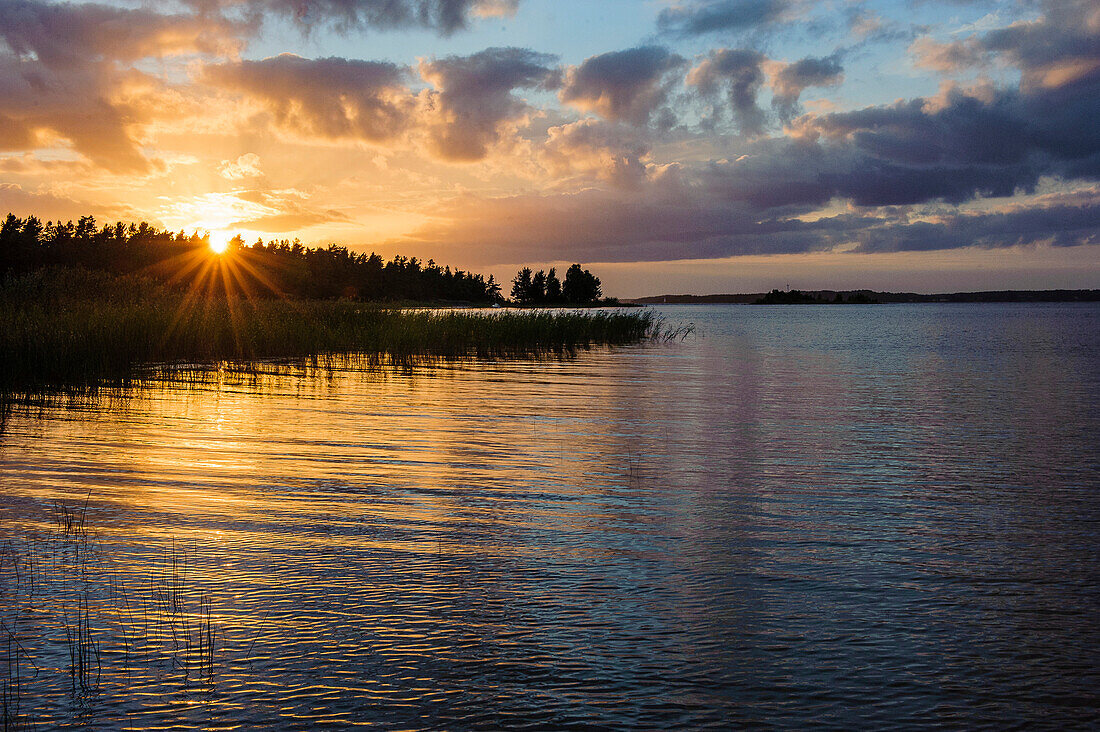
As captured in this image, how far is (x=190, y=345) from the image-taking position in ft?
77.2

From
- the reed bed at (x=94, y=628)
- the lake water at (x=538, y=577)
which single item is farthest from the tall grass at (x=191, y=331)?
the reed bed at (x=94, y=628)

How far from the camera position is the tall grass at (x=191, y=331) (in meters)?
18.6

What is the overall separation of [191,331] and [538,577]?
67.8 feet

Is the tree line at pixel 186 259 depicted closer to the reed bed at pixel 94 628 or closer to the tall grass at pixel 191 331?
the tall grass at pixel 191 331

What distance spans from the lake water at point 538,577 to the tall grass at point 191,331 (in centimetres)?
595

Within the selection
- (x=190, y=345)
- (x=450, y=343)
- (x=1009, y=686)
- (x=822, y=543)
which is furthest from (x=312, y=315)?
(x=1009, y=686)

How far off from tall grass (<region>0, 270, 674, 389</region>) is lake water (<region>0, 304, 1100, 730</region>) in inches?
234

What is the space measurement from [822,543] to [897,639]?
6.75ft

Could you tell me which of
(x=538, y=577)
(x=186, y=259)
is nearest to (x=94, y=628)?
(x=538, y=577)

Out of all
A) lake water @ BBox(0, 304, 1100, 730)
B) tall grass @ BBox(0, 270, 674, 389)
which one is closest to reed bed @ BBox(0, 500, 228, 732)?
lake water @ BBox(0, 304, 1100, 730)

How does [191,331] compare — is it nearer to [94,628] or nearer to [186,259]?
[94,628]

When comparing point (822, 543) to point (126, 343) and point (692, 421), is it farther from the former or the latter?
point (126, 343)

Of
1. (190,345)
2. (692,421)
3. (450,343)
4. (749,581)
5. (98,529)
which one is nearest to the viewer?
(749,581)

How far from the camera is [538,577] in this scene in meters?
6.02
